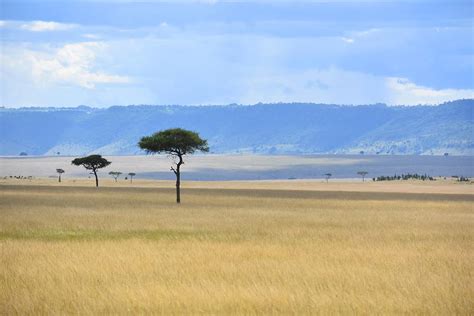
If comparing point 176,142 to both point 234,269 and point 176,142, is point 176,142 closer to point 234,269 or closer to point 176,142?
point 176,142

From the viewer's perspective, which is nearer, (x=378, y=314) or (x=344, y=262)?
(x=378, y=314)

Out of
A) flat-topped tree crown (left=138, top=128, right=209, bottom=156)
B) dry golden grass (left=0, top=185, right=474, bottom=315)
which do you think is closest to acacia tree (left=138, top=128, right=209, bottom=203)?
flat-topped tree crown (left=138, top=128, right=209, bottom=156)

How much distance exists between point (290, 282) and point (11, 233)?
57.2 ft

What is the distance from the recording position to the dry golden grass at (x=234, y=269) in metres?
17.0

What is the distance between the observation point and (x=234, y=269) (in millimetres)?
21781

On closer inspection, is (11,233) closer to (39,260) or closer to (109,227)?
(109,227)

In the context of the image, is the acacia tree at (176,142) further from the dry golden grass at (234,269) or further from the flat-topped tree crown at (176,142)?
the dry golden grass at (234,269)

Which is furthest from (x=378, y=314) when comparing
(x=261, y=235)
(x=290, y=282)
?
(x=261, y=235)

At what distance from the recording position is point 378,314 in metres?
16.3

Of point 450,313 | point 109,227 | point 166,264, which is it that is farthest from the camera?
point 109,227

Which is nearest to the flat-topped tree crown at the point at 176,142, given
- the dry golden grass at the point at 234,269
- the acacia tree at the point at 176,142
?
the acacia tree at the point at 176,142

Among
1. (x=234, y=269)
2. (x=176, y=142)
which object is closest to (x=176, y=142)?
(x=176, y=142)

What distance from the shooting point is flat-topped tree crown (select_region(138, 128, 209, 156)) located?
72250mm

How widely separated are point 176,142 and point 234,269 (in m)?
51.2
